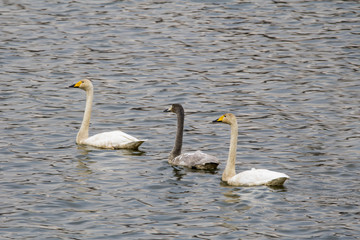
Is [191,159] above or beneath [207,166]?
above

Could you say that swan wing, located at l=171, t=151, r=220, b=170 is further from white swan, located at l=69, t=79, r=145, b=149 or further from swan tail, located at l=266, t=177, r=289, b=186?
swan tail, located at l=266, t=177, r=289, b=186

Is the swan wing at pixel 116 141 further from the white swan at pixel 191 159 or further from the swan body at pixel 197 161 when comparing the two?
the swan body at pixel 197 161

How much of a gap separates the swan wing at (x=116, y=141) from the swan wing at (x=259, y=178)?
321cm

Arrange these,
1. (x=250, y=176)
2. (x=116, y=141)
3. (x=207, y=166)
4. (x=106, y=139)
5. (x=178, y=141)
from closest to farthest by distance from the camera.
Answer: (x=250, y=176) → (x=207, y=166) → (x=178, y=141) → (x=116, y=141) → (x=106, y=139)

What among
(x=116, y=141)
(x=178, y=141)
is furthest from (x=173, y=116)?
(x=178, y=141)

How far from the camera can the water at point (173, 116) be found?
46.3ft

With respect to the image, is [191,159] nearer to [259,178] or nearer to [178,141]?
[178,141]

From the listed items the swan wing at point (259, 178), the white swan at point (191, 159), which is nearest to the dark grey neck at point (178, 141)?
the white swan at point (191, 159)

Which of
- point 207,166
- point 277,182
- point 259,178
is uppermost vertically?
point 259,178

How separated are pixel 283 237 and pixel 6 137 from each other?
8486 millimetres

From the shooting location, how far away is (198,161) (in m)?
16.8

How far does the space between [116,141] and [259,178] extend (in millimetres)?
4177

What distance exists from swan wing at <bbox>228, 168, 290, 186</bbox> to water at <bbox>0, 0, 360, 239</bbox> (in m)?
0.15

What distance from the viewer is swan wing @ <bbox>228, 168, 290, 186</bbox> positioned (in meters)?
15.3
